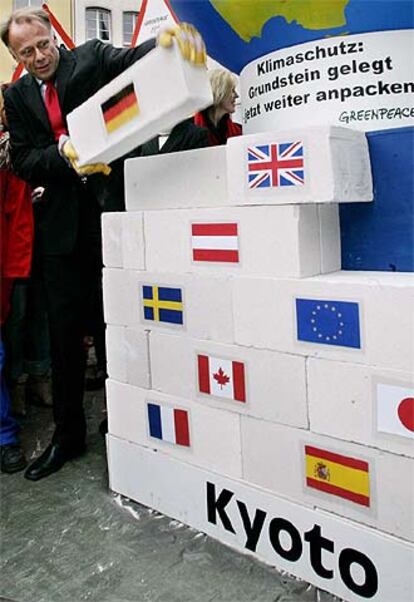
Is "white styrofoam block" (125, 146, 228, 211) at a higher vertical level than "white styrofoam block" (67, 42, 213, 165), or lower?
lower

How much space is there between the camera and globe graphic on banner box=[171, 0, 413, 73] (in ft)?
4.89

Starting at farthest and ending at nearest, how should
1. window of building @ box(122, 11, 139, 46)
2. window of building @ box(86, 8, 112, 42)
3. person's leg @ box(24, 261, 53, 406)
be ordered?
1. window of building @ box(122, 11, 139, 46)
2. window of building @ box(86, 8, 112, 42)
3. person's leg @ box(24, 261, 53, 406)

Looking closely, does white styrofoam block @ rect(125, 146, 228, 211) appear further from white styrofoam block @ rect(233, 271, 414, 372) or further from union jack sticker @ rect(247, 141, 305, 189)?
white styrofoam block @ rect(233, 271, 414, 372)

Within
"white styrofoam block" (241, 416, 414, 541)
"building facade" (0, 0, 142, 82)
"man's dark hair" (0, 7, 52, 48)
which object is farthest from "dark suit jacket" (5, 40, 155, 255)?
"building facade" (0, 0, 142, 82)

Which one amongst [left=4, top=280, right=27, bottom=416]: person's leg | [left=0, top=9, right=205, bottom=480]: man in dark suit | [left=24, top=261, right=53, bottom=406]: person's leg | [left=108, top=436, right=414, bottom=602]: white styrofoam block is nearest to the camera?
[left=108, top=436, right=414, bottom=602]: white styrofoam block

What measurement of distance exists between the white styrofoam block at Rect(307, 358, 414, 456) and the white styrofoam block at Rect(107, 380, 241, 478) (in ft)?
0.98

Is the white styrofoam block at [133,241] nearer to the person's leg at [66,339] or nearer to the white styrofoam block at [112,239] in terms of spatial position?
the white styrofoam block at [112,239]

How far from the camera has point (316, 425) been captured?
60.3 inches

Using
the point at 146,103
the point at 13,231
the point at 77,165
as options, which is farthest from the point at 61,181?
the point at 146,103

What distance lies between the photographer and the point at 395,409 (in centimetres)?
137

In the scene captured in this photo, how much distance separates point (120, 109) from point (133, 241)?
42 centimetres

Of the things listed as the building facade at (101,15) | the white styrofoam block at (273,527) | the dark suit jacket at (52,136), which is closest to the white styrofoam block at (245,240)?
the dark suit jacket at (52,136)

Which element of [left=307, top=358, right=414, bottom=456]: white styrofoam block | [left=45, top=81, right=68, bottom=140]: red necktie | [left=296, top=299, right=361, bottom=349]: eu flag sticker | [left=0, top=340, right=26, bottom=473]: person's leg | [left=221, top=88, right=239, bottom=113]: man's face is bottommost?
[left=0, top=340, right=26, bottom=473]: person's leg

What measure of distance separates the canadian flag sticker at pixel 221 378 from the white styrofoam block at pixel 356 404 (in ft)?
0.74
